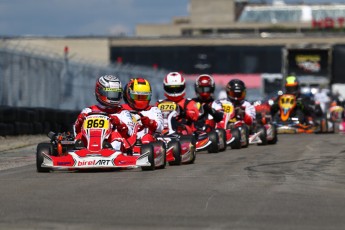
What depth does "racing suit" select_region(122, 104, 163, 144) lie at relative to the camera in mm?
16656

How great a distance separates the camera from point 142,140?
1658 centimetres

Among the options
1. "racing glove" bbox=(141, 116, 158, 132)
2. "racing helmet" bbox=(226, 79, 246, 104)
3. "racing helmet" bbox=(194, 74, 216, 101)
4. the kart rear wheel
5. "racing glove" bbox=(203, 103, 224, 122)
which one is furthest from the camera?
"racing helmet" bbox=(226, 79, 246, 104)

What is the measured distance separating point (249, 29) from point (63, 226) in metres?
117

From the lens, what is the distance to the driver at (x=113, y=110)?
624 inches

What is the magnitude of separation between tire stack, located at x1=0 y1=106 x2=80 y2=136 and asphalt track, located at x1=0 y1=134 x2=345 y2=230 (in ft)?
20.0

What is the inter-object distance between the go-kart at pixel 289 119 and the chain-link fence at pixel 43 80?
214 inches

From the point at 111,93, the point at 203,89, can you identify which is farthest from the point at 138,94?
the point at 203,89

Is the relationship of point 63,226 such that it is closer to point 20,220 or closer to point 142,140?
point 20,220

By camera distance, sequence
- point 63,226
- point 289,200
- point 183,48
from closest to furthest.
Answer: point 63,226 → point 289,200 → point 183,48

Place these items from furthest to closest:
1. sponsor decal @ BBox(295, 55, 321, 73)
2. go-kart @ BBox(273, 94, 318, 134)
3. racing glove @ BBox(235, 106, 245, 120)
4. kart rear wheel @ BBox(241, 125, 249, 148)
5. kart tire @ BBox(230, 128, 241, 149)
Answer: sponsor decal @ BBox(295, 55, 321, 73) → go-kart @ BBox(273, 94, 318, 134) → racing glove @ BBox(235, 106, 245, 120) → kart rear wheel @ BBox(241, 125, 249, 148) → kart tire @ BBox(230, 128, 241, 149)

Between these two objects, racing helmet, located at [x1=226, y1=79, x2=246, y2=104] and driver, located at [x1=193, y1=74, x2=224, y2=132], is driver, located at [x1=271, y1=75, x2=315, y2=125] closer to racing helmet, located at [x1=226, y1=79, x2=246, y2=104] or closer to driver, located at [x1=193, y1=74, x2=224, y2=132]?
racing helmet, located at [x1=226, y1=79, x2=246, y2=104]

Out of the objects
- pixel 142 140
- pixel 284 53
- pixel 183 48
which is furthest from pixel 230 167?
pixel 183 48

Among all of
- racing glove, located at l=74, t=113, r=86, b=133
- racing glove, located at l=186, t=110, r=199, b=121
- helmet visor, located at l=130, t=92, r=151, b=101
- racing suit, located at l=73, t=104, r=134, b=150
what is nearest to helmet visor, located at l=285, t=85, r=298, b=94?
racing glove, located at l=186, t=110, r=199, b=121

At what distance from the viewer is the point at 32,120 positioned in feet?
81.0
